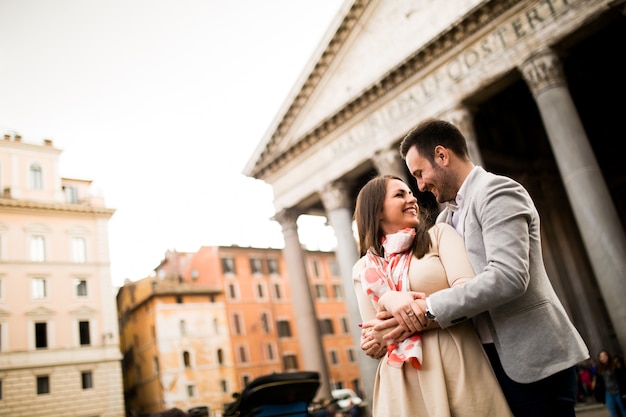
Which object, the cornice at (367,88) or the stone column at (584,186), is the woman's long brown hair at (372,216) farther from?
the cornice at (367,88)

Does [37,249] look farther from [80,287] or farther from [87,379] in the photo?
[87,379]

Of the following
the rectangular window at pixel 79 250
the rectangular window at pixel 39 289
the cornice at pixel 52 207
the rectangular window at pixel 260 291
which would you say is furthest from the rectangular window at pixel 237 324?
the rectangular window at pixel 39 289

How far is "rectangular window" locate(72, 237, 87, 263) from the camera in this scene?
28.3 meters

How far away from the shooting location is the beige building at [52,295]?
926 inches

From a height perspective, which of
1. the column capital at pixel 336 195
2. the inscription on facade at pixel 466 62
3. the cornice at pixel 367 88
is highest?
the cornice at pixel 367 88

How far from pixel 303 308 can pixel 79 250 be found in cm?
1595

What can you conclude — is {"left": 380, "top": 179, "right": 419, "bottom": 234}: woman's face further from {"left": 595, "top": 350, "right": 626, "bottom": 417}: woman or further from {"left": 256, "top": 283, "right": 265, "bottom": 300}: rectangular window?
{"left": 256, "top": 283, "right": 265, "bottom": 300}: rectangular window

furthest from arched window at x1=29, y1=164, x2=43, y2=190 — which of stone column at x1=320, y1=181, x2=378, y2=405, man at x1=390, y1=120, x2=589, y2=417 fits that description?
man at x1=390, y1=120, x2=589, y2=417

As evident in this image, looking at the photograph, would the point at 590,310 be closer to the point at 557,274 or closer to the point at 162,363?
the point at 557,274

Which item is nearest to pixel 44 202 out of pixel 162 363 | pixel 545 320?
pixel 162 363

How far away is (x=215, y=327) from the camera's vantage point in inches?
1535

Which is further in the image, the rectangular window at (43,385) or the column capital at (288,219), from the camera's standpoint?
the rectangular window at (43,385)

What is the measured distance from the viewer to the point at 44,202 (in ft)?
86.4

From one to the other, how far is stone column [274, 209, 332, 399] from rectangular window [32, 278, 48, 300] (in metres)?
13.9
